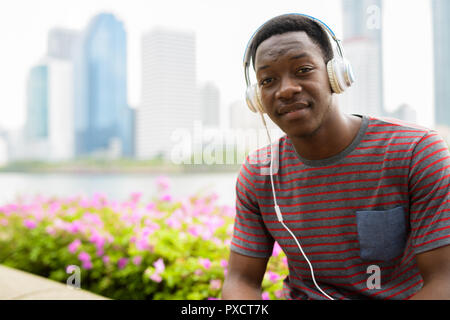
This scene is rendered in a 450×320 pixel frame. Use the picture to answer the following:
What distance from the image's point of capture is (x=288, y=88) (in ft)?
3.47

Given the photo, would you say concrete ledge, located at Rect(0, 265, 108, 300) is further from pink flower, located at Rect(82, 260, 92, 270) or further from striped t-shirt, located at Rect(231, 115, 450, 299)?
striped t-shirt, located at Rect(231, 115, 450, 299)

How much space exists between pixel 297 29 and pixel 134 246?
159 centimetres

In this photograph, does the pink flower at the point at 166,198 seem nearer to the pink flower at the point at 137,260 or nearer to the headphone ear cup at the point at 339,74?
the pink flower at the point at 137,260

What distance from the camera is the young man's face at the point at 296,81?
3.51 feet

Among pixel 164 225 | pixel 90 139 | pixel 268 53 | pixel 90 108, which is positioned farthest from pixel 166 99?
pixel 90 108

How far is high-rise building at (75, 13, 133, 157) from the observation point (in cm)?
864

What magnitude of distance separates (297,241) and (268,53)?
59 centimetres

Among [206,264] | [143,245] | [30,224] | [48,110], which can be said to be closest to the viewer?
[206,264]

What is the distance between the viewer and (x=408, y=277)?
3.51 feet

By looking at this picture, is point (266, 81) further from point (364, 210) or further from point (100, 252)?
point (100, 252)

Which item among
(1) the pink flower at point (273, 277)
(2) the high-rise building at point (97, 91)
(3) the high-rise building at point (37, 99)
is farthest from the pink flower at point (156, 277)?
(3) the high-rise building at point (37, 99)

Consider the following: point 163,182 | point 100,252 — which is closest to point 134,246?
point 100,252
